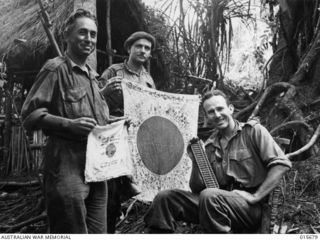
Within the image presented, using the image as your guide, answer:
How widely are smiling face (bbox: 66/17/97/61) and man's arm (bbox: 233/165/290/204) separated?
1.27 m

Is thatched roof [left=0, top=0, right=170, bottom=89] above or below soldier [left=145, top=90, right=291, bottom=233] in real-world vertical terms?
above

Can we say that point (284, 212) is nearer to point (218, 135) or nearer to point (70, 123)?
point (218, 135)

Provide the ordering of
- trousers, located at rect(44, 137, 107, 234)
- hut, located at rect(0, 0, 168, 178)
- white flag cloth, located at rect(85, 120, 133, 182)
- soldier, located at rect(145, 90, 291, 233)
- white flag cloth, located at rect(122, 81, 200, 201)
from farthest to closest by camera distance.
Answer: hut, located at rect(0, 0, 168, 178), white flag cloth, located at rect(122, 81, 200, 201), soldier, located at rect(145, 90, 291, 233), white flag cloth, located at rect(85, 120, 133, 182), trousers, located at rect(44, 137, 107, 234)

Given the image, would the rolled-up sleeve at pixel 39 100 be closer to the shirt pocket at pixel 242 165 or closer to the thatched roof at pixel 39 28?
the shirt pocket at pixel 242 165

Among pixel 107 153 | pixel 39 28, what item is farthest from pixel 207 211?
pixel 39 28

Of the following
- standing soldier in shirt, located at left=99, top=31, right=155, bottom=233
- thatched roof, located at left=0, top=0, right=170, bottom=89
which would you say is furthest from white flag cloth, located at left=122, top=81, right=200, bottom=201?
thatched roof, located at left=0, top=0, right=170, bottom=89

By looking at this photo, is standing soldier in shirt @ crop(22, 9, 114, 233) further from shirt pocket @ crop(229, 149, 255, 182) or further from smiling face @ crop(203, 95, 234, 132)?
shirt pocket @ crop(229, 149, 255, 182)

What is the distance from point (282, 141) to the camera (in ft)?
9.82

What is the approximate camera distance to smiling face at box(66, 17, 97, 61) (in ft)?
8.18

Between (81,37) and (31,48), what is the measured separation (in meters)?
2.91

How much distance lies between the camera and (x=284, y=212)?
146 inches

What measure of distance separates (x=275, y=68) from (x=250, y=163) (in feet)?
10.3

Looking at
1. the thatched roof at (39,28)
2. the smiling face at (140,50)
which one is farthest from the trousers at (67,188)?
the thatched roof at (39,28)

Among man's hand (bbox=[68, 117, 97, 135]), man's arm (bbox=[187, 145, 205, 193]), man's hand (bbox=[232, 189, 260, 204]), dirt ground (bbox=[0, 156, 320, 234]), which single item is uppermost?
man's hand (bbox=[68, 117, 97, 135])
